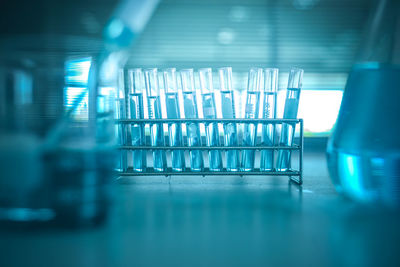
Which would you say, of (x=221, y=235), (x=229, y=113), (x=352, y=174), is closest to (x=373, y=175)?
(x=352, y=174)

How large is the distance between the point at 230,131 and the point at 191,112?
126mm

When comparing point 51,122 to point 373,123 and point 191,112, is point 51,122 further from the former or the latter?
point 373,123

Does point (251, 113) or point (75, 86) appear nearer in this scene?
point (75, 86)

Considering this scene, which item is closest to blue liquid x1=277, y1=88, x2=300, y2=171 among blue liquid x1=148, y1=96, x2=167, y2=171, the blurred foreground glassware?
blue liquid x1=148, y1=96, x2=167, y2=171

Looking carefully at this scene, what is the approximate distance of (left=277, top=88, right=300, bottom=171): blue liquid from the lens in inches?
35.9

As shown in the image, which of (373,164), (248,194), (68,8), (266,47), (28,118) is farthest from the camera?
(266,47)

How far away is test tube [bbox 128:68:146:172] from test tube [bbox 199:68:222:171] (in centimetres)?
18

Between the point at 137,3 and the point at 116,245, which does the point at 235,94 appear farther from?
the point at 116,245

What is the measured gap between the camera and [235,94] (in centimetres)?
97

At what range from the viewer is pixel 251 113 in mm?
925

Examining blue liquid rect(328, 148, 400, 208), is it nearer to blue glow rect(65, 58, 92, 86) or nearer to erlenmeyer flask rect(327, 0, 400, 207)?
erlenmeyer flask rect(327, 0, 400, 207)

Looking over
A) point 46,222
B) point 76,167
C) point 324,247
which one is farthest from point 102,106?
A: point 324,247

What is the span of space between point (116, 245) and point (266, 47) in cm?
183

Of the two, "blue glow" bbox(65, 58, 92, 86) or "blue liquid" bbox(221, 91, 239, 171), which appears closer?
"blue glow" bbox(65, 58, 92, 86)
